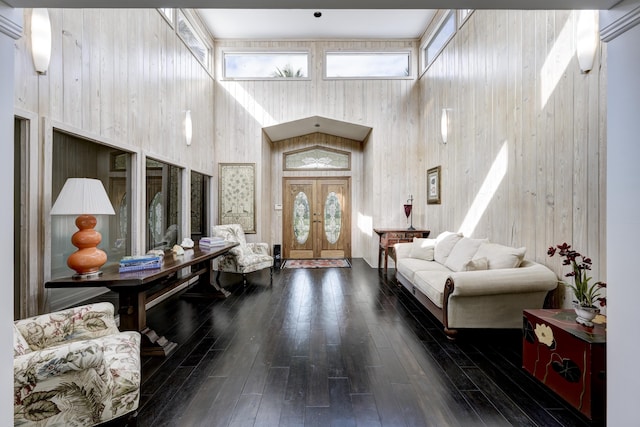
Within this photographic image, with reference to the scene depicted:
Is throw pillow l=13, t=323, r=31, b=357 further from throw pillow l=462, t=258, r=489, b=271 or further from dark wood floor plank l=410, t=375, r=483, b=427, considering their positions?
throw pillow l=462, t=258, r=489, b=271

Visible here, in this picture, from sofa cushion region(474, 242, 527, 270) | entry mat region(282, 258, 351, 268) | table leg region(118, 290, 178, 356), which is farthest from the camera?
entry mat region(282, 258, 351, 268)

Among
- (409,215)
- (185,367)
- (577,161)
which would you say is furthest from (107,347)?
(409,215)

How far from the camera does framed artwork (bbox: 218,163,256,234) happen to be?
5.78 m

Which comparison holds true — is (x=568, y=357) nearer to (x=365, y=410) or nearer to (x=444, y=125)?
(x=365, y=410)

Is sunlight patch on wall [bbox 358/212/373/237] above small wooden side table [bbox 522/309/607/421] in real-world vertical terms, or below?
above

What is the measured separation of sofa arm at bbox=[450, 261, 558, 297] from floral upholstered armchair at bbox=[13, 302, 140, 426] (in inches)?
95.0

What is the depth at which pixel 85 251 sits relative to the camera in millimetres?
2223

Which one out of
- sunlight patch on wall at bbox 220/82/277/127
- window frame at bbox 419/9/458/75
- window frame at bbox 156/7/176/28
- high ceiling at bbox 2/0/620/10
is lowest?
high ceiling at bbox 2/0/620/10

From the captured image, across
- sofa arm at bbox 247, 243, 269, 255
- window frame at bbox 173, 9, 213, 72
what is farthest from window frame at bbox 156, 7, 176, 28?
sofa arm at bbox 247, 243, 269, 255

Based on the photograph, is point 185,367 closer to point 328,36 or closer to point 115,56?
point 115,56

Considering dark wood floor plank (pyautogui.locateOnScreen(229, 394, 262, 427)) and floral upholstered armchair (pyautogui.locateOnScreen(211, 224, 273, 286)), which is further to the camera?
floral upholstered armchair (pyautogui.locateOnScreen(211, 224, 273, 286))

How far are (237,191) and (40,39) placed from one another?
386cm

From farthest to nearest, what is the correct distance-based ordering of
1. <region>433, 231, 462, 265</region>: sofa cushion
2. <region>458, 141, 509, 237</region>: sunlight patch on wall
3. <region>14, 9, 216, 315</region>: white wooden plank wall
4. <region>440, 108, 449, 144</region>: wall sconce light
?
1. <region>440, 108, 449, 144</region>: wall sconce light
2. <region>433, 231, 462, 265</region>: sofa cushion
3. <region>458, 141, 509, 237</region>: sunlight patch on wall
4. <region>14, 9, 216, 315</region>: white wooden plank wall

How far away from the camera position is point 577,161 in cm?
227
